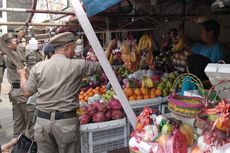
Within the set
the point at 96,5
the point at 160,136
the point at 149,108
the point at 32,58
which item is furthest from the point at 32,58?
the point at 160,136

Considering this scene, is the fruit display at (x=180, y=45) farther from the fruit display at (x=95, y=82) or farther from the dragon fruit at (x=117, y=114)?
the dragon fruit at (x=117, y=114)

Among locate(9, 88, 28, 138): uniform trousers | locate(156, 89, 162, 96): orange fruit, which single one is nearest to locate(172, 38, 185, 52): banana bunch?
locate(156, 89, 162, 96): orange fruit

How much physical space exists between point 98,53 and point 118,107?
1.47 metres

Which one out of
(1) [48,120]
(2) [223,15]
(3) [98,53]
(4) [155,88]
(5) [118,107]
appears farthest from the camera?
(2) [223,15]

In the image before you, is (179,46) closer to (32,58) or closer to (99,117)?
(99,117)

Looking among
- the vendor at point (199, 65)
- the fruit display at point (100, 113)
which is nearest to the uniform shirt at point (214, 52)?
the vendor at point (199, 65)

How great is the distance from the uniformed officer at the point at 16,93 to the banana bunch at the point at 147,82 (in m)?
2.44

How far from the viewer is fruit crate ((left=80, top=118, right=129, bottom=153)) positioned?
131 inches

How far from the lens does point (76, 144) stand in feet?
10.8

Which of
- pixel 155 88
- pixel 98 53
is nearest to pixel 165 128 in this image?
pixel 98 53

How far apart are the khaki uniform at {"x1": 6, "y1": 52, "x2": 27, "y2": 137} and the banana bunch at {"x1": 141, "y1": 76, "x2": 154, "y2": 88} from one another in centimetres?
250

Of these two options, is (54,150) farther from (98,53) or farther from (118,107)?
(98,53)

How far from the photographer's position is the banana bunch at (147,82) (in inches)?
159

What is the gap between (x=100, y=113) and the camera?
140 inches
